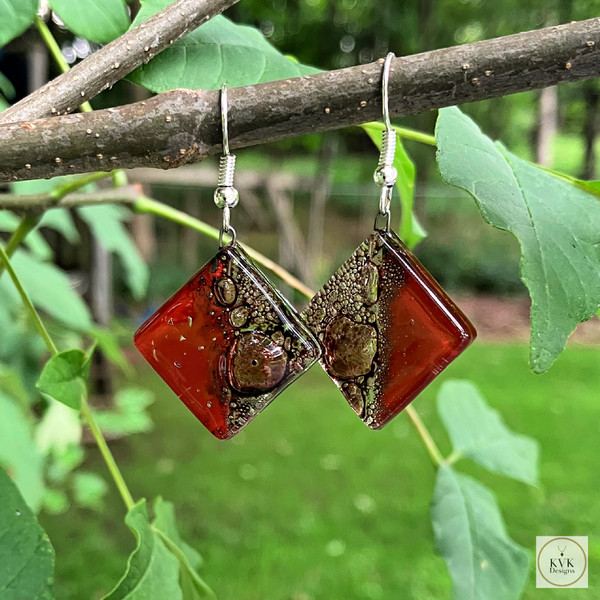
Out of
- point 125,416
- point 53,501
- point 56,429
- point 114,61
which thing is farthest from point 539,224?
point 125,416

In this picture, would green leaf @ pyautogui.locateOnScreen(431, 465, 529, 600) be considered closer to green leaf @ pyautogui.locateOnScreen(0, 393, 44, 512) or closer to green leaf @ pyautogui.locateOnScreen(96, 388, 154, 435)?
green leaf @ pyautogui.locateOnScreen(0, 393, 44, 512)

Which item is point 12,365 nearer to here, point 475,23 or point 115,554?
point 115,554

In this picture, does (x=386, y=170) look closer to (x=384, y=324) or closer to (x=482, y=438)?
(x=384, y=324)

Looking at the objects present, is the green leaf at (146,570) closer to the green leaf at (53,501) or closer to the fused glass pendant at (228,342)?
the fused glass pendant at (228,342)

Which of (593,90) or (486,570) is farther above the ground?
(486,570)

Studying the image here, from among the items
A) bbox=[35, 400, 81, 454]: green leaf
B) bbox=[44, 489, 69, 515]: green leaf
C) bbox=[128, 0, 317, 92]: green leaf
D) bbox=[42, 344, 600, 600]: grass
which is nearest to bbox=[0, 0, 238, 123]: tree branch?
bbox=[128, 0, 317, 92]: green leaf

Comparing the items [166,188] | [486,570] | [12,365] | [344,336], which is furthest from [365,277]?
[166,188]
